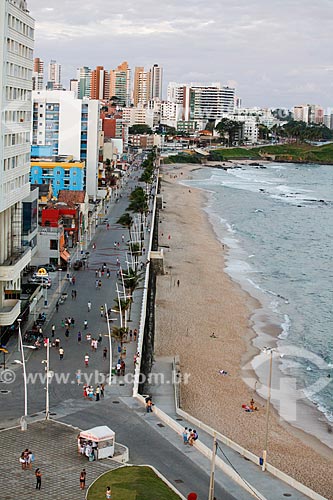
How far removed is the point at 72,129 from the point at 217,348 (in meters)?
64.7

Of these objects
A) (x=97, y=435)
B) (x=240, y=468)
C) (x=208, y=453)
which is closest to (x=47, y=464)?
(x=97, y=435)

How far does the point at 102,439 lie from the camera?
2545cm

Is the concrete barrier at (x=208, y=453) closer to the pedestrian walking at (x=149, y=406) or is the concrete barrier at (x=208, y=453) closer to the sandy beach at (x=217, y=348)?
the pedestrian walking at (x=149, y=406)

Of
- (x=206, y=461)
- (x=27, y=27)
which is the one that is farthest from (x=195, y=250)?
(x=206, y=461)

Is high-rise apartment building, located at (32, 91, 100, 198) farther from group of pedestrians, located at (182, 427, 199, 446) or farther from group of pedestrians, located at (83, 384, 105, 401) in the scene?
group of pedestrians, located at (182, 427, 199, 446)

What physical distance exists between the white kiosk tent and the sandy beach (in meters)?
8.01

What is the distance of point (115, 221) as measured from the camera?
87062mm

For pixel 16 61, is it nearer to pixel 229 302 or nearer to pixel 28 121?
pixel 28 121

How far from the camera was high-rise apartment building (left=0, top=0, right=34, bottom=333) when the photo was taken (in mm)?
37594

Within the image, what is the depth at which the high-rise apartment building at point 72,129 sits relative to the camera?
105 meters

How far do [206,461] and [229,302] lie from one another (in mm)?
31821

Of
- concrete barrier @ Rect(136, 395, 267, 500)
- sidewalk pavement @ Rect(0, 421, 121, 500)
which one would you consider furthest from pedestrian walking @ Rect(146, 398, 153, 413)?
sidewalk pavement @ Rect(0, 421, 121, 500)

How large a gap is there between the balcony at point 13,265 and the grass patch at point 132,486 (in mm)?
16887

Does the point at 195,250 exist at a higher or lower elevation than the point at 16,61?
lower
